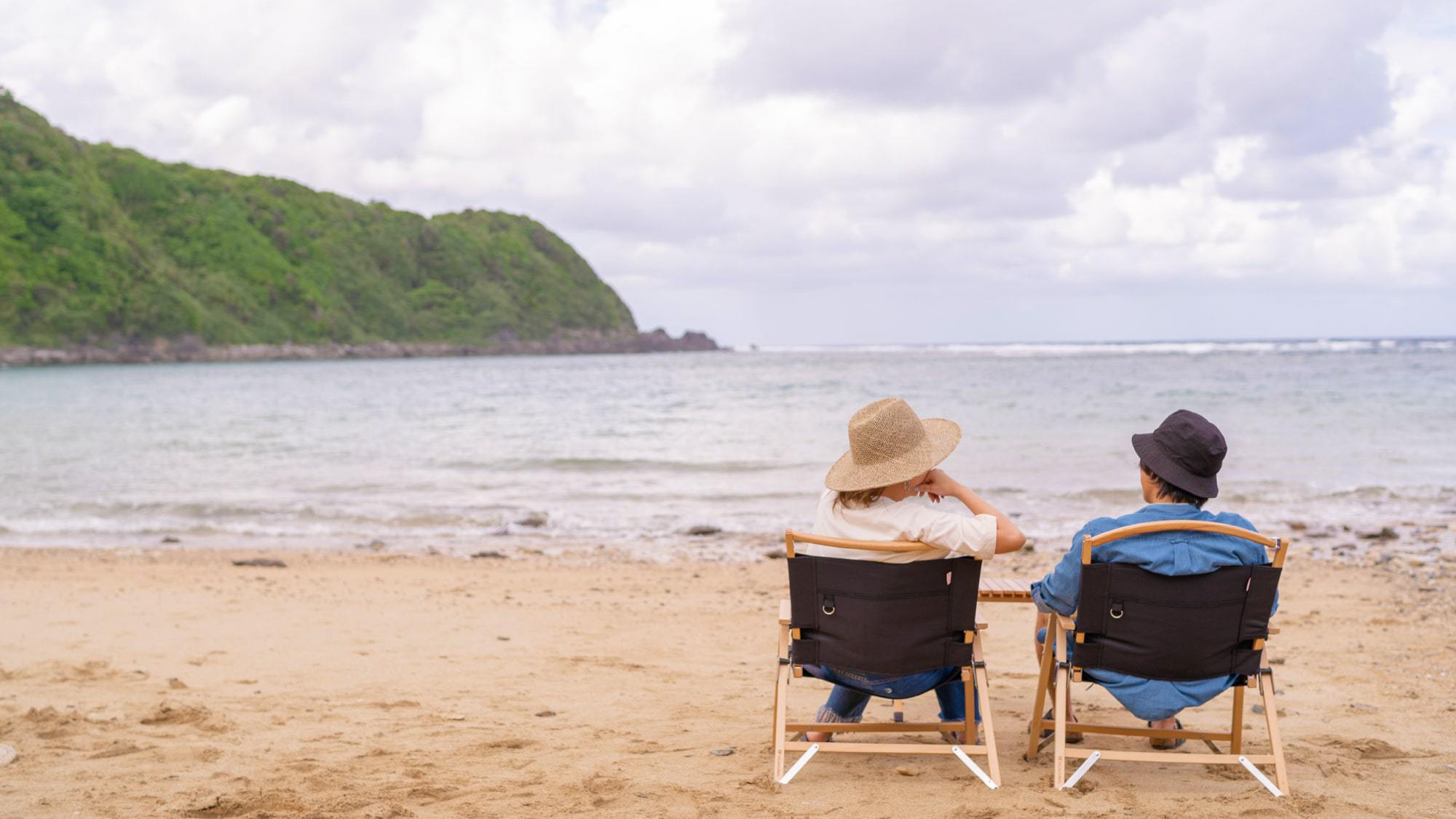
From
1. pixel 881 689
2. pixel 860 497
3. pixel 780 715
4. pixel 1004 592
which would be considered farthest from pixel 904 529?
pixel 780 715

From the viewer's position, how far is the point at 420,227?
120 metres

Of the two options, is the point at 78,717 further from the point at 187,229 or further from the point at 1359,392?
the point at 187,229

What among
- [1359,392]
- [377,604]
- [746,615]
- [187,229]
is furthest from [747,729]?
[187,229]

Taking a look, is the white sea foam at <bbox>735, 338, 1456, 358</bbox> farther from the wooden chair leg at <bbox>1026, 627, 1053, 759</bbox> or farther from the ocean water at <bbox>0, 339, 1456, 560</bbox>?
the wooden chair leg at <bbox>1026, 627, 1053, 759</bbox>

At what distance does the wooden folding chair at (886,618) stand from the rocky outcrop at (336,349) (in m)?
78.2

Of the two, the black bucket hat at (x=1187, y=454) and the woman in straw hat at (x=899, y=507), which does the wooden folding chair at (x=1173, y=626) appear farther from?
the woman in straw hat at (x=899, y=507)

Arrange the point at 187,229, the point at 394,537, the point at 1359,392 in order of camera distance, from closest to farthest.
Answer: the point at 394,537, the point at 1359,392, the point at 187,229

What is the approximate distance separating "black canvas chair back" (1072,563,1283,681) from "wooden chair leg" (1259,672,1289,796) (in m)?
0.09

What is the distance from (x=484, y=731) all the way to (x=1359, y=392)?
31.1 metres

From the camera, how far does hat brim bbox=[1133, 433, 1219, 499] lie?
126 inches

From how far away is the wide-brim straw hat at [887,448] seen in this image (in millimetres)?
3260

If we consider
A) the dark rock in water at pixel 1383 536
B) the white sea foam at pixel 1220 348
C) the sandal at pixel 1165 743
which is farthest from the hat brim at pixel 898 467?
the white sea foam at pixel 1220 348

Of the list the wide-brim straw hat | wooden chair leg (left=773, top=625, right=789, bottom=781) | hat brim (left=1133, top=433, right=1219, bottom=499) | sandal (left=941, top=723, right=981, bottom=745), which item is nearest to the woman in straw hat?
the wide-brim straw hat

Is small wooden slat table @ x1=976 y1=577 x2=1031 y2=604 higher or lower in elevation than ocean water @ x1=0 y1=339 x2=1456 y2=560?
higher
